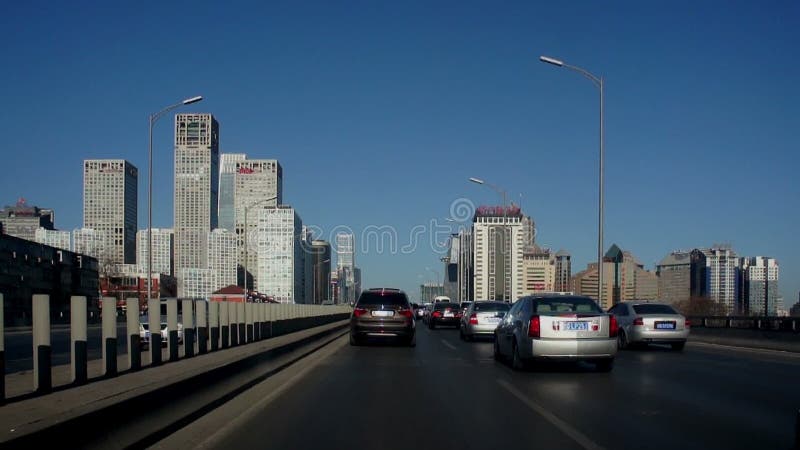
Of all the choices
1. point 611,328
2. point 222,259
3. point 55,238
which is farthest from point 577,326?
point 222,259

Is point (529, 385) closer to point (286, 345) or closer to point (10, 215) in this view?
point (286, 345)

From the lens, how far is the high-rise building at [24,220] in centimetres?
13888

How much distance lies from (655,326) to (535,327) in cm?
1002

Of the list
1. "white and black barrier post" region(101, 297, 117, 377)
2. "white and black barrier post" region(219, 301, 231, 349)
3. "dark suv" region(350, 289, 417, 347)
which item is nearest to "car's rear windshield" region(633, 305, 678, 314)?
"dark suv" region(350, 289, 417, 347)

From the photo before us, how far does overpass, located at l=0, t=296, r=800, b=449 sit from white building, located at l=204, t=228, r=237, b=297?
130345mm

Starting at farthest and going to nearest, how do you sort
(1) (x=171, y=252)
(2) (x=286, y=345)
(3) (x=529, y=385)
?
(1) (x=171, y=252)
(2) (x=286, y=345)
(3) (x=529, y=385)

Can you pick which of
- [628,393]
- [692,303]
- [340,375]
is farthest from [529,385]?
[692,303]

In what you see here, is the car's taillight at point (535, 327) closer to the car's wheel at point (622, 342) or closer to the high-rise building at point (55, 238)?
the car's wheel at point (622, 342)

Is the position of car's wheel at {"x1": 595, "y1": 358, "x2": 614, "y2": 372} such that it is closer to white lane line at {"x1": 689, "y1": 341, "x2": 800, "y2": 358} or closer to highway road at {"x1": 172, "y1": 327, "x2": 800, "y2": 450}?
highway road at {"x1": 172, "y1": 327, "x2": 800, "y2": 450}

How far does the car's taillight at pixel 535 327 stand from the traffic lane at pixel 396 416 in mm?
1215

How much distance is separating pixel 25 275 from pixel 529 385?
3812 centimetres

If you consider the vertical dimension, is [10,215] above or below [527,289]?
above

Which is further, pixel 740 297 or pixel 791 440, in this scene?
pixel 740 297

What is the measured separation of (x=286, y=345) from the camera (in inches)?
751
